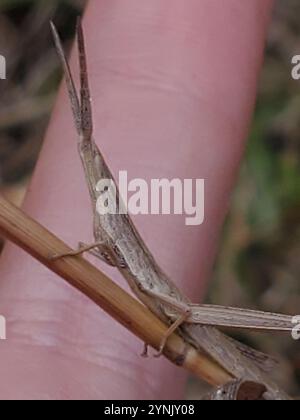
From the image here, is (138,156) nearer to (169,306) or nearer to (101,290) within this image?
(169,306)

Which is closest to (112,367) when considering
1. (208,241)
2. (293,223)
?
(208,241)

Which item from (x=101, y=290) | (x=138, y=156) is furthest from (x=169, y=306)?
(x=138, y=156)

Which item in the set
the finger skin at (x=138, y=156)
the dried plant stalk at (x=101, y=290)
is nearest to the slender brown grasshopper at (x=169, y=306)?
the dried plant stalk at (x=101, y=290)

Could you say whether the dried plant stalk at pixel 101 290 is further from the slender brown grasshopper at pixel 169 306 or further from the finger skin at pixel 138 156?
the finger skin at pixel 138 156

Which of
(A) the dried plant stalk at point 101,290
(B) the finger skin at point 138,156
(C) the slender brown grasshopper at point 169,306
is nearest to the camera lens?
(A) the dried plant stalk at point 101,290

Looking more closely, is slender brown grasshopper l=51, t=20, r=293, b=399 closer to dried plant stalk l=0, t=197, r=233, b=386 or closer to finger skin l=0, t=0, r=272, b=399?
dried plant stalk l=0, t=197, r=233, b=386
